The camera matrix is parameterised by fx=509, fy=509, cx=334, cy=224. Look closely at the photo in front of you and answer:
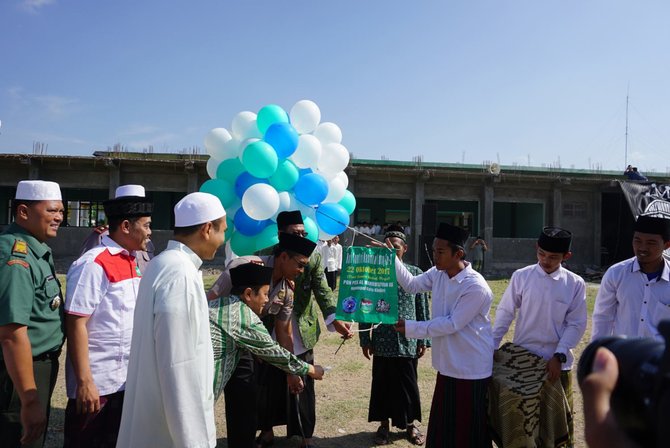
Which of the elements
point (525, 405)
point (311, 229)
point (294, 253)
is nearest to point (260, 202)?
point (311, 229)

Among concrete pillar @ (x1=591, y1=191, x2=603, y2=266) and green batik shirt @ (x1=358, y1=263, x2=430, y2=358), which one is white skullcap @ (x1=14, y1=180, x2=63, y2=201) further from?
concrete pillar @ (x1=591, y1=191, x2=603, y2=266)

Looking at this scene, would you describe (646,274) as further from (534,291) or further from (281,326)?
(281,326)

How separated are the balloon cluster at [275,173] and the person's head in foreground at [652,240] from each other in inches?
102

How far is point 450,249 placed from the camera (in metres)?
3.73

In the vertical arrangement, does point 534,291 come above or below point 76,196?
below

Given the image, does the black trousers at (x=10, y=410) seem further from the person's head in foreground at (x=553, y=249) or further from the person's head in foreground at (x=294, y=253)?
the person's head in foreground at (x=553, y=249)

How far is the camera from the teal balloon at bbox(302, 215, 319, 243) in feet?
15.4

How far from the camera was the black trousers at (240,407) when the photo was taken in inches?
136

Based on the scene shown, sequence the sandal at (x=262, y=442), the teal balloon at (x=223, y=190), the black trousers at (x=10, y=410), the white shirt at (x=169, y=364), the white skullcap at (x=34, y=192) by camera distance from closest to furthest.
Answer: the white shirt at (x=169, y=364) → the black trousers at (x=10, y=410) → the white skullcap at (x=34, y=192) → the sandal at (x=262, y=442) → the teal balloon at (x=223, y=190)

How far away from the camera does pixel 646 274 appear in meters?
3.62

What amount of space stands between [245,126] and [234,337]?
291 centimetres

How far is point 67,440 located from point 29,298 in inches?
36.5

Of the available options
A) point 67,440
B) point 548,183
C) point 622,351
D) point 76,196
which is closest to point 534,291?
point 622,351

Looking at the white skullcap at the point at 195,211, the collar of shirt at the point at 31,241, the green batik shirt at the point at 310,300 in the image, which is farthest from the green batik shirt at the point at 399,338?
the collar of shirt at the point at 31,241
